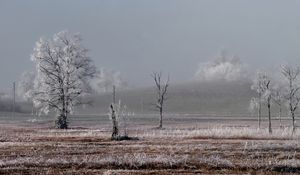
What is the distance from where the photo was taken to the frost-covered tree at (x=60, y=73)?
283 ft

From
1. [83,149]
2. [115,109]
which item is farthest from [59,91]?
[83,149]

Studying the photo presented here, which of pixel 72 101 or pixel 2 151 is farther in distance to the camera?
pixel 72 101

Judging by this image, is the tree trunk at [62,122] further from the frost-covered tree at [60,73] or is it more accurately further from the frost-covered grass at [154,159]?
the frost-covered grass at [154,159]

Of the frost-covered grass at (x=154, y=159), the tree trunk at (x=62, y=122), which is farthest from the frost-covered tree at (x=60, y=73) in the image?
the frost-covered grass at (x=154, y=159)

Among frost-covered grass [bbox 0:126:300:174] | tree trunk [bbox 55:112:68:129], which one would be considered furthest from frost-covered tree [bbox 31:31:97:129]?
frost-covered grass [bbox 0:126:300:174]

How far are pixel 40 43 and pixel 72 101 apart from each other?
922cm

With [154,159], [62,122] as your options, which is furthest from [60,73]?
[154,159]

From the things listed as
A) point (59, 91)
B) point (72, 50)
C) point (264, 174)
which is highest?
point (72, 50)

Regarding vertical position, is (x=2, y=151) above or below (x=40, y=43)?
below

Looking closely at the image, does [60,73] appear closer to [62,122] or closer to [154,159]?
[62,122]

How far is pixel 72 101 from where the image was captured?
284 feet

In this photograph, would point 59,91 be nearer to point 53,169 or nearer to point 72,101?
point 72,101

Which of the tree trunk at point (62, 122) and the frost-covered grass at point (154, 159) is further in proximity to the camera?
the tree trunk at point (62, 122)

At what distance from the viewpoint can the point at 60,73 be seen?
286 ft
